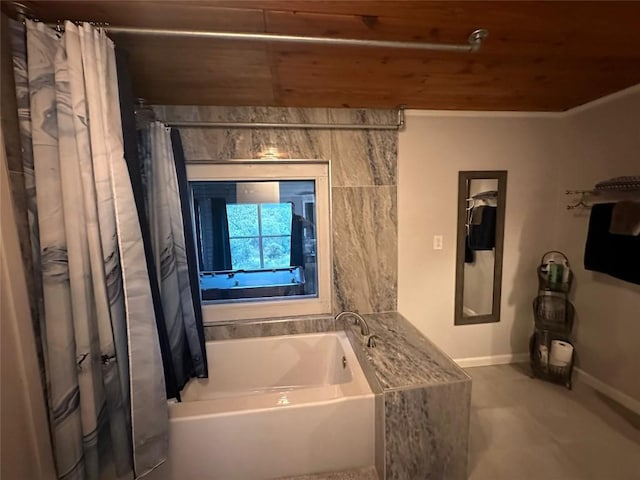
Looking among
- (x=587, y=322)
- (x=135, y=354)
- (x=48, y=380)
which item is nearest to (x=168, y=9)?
(x=135, y=354)

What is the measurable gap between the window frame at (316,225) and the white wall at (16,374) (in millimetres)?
1136

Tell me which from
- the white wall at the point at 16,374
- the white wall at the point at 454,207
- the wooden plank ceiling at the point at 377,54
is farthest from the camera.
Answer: the white wall at the point at 454,207

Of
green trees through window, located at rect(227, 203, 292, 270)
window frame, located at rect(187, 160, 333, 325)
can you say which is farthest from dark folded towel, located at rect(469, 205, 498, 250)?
green trees through window, located at rect(227, 203, 292, 270)

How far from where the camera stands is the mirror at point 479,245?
2.37 metres

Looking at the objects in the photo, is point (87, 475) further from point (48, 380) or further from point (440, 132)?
point (440, 132)

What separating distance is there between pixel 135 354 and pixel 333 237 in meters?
1.44

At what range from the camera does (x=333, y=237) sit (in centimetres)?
221

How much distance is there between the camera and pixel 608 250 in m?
1.91

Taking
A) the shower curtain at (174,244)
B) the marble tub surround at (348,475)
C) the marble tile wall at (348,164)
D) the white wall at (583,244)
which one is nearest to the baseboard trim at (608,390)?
the white wall at (583,244)

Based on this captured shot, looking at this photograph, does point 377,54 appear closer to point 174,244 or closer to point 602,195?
point 174,244

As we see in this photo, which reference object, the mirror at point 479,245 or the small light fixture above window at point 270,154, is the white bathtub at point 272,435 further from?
the small light fixture above window at point 270,154

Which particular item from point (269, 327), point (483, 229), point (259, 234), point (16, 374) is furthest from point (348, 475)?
point (483, 229)

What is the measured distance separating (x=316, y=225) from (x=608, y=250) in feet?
6.50

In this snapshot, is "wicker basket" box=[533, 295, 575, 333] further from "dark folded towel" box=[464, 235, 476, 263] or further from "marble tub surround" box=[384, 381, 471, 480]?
"marble tub surround" box=[384, 381, 471, 480]
